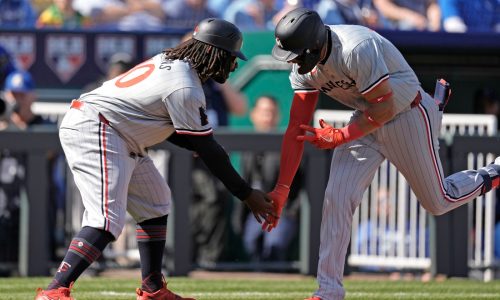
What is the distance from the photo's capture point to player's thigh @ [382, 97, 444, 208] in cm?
633

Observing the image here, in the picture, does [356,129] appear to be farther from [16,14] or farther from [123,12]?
[16,14]

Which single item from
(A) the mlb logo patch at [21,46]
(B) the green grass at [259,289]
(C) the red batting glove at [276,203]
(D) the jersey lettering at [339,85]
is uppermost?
(A) the mlb logo patch at [21,46]

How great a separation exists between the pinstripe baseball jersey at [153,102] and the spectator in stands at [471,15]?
283 inches

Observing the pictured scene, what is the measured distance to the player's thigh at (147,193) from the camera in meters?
6.38

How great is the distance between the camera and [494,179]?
6.93 metres

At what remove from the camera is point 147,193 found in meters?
6.43

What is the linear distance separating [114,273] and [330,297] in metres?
4.16

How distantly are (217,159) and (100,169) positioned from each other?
633 mm

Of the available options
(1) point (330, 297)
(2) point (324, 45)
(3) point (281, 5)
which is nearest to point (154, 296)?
(1) point (330, 297)

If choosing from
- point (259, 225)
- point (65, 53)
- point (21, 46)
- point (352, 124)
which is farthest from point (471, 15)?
point (352, 124)

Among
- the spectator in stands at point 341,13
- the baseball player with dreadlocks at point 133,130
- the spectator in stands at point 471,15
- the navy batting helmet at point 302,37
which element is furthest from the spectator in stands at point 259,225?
the navy batting helmet at point 302,37

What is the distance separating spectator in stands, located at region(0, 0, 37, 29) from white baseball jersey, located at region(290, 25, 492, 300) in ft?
22.5

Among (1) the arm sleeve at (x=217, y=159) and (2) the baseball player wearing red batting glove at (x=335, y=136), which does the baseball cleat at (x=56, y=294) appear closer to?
(1) the arm sleeve at (x=217, y=159)

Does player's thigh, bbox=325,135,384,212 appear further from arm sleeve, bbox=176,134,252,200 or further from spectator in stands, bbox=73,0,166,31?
spectator in stands, bbox=73,0,166,31
